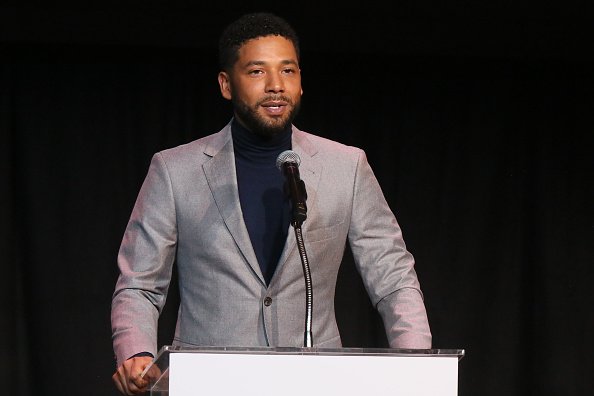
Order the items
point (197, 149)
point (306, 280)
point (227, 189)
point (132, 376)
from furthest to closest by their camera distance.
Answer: point (197, 149)
point (227, 189)
point (132, 376)
point (306, 280)

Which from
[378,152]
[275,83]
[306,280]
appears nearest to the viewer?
[306,280]

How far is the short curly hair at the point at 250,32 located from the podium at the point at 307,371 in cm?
104

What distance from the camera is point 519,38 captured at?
14.5 feet

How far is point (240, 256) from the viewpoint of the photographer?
2502 mm

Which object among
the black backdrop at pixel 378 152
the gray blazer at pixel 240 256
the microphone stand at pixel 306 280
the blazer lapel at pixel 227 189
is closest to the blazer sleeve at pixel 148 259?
the gray blazer at pixel 240 256

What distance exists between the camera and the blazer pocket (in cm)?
254

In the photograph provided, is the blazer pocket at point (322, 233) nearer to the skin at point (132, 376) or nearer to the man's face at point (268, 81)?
the man's face at point (268, 81)

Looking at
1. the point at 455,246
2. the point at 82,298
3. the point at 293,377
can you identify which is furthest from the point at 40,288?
the point at 293,377

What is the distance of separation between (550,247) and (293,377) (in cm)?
319

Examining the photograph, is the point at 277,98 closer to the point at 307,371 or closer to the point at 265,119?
the point at 265,119

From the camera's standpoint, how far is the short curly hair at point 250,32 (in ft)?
8.34

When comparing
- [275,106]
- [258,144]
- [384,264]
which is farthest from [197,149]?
[384,264]

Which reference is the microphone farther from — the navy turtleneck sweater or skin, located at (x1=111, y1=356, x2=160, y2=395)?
skin, located at (x1=111, y1=356, x2=160, y2=395)

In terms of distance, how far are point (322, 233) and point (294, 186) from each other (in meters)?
0.45
